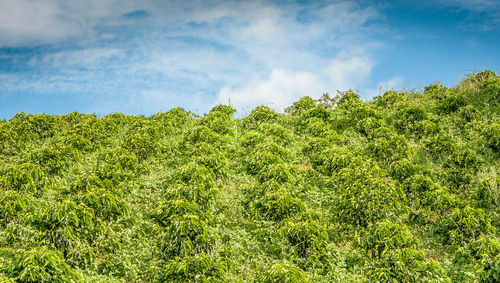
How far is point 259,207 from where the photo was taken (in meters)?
9.61

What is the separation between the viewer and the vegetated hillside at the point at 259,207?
7.20 meters

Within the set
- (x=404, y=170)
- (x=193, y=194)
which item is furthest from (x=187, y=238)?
(x=404, y=170)

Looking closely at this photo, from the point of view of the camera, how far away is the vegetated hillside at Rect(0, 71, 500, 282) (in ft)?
23.6

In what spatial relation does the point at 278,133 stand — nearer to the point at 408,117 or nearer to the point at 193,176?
the point at 193,176

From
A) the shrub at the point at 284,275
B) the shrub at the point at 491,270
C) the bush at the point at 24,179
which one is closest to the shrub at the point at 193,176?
the shrub at the point at 284,275

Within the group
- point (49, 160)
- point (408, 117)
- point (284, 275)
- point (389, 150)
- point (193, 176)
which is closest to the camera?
point (284, 275)

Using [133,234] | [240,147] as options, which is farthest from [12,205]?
[240,147]

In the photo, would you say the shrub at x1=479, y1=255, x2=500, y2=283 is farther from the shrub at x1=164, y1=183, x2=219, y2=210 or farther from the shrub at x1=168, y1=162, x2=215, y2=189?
the shrub at x1=168, y1=162, x2=215, y2=189

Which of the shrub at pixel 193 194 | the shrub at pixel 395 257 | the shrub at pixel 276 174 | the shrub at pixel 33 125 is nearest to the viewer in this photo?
the shrub at pixel 395 257

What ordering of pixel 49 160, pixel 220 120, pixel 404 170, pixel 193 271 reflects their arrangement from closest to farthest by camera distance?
1. pixel 193 271
2. pixel 404 170
3. pixel 49 160
4. pixel 220 120

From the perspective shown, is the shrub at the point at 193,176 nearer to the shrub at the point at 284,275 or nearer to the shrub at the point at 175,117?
the shrub at the point at 284,275

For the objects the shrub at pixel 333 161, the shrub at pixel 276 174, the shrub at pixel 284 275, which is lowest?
the shrub at pixel 284 275

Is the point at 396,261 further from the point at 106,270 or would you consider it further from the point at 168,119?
the point at 168,119

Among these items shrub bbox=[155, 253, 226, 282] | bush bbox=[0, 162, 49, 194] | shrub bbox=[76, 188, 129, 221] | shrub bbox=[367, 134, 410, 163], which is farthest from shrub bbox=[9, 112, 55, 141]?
shrub bbox=[367, 134, 410, 163]
